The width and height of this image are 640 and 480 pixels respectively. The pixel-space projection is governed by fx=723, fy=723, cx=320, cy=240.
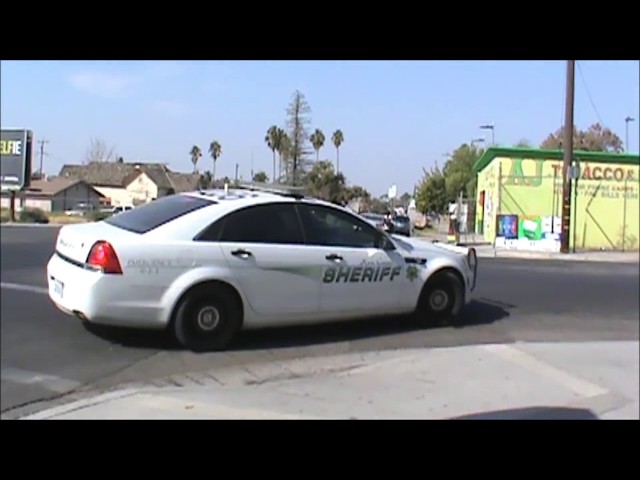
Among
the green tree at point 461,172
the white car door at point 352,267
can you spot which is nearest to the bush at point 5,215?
the green tree at point 461,172

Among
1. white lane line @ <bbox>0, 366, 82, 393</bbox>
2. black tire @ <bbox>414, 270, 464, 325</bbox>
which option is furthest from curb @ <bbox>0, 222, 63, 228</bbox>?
black tire @ <bbox>414, 270, 464, 325</bbox>

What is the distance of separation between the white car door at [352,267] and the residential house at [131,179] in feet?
5.94

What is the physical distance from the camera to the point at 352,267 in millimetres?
5770

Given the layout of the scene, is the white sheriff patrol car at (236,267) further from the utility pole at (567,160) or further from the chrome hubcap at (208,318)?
the utility pole at (567,160)

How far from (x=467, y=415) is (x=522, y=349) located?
2.01 metres

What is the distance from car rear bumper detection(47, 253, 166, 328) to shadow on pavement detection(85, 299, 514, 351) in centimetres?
24

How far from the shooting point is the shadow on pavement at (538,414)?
13.5 feet

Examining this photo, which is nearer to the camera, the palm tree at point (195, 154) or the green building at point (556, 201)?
the palm tree at point (195, 154)

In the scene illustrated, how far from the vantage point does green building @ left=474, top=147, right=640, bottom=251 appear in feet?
16.2

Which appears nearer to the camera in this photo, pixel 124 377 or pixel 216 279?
pixel 124 377
